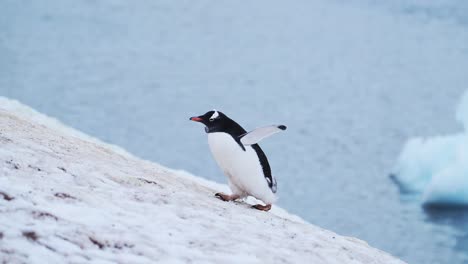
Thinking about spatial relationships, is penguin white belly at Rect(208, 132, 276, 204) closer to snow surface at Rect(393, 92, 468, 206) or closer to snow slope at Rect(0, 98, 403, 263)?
snow slope at Rect(0, 98, 403, 263)

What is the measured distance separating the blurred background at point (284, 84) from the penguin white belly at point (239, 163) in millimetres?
10175

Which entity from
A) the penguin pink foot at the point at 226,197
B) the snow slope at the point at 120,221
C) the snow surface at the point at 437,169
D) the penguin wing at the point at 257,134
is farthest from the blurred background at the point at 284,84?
the snow slope at the point at 120,221

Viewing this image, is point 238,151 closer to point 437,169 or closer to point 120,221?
point 120,221

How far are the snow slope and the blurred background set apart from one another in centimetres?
1063

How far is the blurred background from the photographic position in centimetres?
1792

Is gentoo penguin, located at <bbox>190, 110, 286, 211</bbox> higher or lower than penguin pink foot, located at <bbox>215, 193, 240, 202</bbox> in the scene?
higher

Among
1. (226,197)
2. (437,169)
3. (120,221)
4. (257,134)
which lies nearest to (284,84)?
(437,169)

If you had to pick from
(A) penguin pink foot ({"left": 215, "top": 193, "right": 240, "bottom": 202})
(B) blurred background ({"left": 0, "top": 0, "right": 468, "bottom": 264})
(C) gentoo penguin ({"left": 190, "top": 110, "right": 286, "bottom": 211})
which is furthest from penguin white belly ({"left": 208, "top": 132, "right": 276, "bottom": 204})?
(B) blurred background ({"left": 0, "top": 0, "right": 468, "bottom": 264})

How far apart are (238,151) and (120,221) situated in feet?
4.14

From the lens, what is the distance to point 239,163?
4508mm

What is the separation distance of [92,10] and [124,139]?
67.4ft

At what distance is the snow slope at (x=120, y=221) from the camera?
3.07 meters

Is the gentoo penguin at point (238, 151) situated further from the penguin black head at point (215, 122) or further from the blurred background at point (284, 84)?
the blurred background at point (284, 84)

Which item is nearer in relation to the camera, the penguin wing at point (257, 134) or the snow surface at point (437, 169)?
the penguin wing at point (257, 134)
